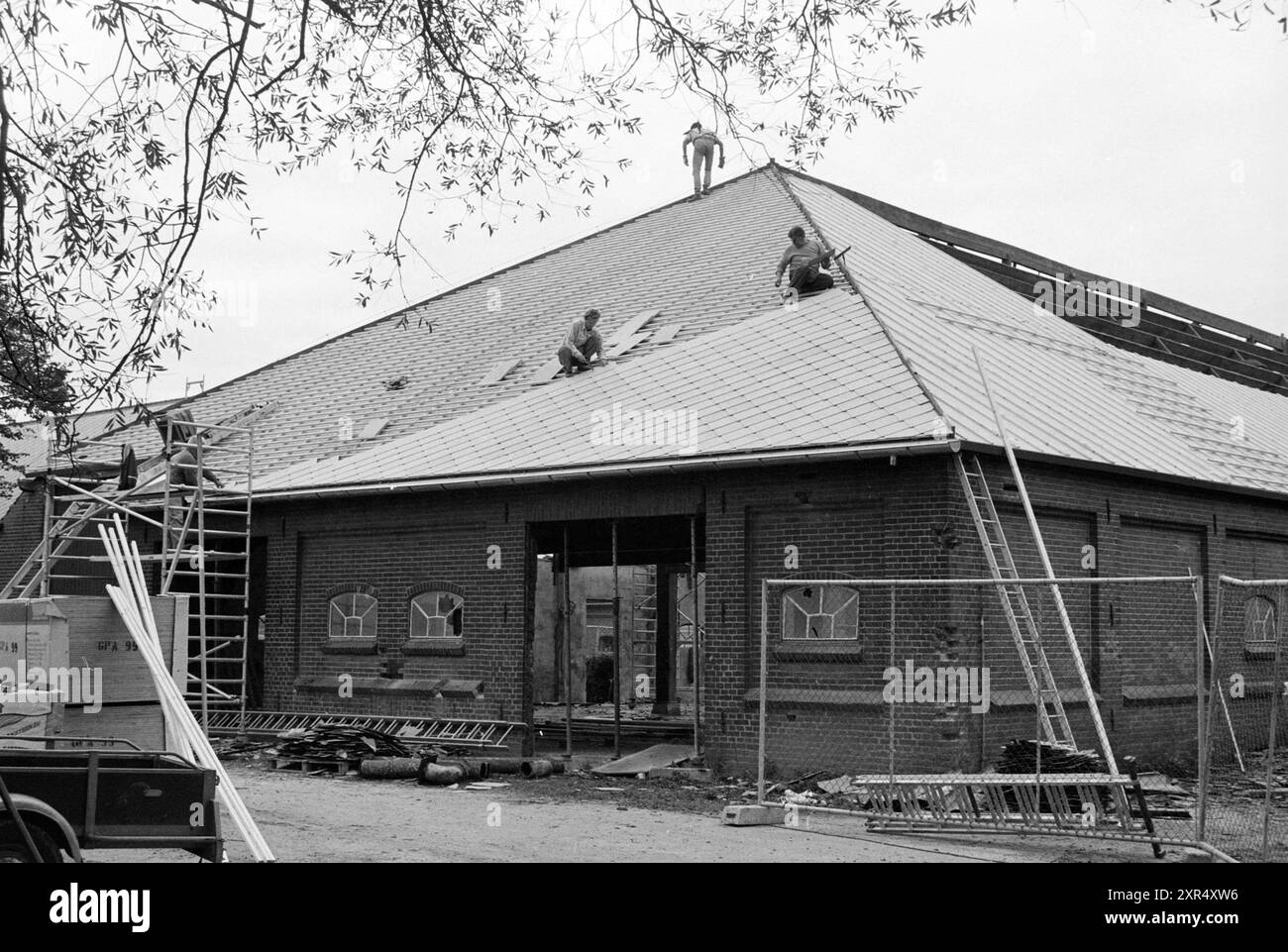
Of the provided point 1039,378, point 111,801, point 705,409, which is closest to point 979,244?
point 1039,378

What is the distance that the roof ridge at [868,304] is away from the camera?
634 inches

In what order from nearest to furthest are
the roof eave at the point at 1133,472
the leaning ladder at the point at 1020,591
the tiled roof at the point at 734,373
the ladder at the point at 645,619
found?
the leaning ladder at the point at 1020,591
the roof eave at the point at 1133,472
the tiled roof at the point at 734,373
the ladder at the point at 645,619

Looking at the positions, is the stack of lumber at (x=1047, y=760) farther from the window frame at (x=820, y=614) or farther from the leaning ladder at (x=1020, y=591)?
the window frame at (x=820, y=614)

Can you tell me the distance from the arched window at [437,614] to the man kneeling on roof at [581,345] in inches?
145

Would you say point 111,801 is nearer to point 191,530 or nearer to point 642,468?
point 642,468

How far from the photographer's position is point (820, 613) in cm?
1672

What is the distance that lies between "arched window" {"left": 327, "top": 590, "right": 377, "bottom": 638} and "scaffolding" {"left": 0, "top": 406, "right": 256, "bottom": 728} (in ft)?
4.06

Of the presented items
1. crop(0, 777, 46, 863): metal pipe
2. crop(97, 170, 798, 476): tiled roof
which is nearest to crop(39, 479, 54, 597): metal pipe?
crop(97, 170, 798, 476): tiled roof

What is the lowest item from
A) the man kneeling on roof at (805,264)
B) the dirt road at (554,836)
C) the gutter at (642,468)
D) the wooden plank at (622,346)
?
the dirt road at (554,836)

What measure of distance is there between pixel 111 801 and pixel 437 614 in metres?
11.6

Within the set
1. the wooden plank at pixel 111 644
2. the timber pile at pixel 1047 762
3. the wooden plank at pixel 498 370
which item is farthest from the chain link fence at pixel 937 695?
the wooden plank at pixel 498 370

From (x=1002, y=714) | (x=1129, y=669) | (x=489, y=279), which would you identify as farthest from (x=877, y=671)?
(x=489, y=279)
